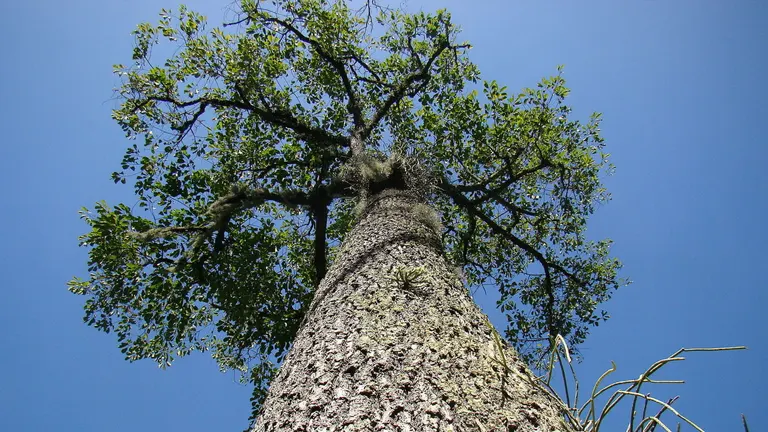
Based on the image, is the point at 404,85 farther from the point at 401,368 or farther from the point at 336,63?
the point at 401,368

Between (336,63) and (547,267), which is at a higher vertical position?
(336,63)

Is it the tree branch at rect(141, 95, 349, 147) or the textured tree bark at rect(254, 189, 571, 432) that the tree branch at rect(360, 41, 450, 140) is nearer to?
the tree branch at rect(141, 95, 349, 147)

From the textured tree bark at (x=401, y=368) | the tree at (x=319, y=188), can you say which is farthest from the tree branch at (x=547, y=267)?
the textured tree bark at (x=401, y=368)

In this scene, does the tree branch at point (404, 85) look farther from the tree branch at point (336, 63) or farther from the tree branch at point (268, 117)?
the tree branch at point (268, 117)

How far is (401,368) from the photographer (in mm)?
1539

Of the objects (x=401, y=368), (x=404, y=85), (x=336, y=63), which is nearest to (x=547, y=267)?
(x=404, y=85)

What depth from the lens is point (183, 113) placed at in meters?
7.04

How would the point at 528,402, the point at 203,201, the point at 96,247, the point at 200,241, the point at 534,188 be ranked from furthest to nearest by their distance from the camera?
the point at 534,188 → the point at 203,201 → the point at 200,241 → the point at 96,247 → the point at 528,402

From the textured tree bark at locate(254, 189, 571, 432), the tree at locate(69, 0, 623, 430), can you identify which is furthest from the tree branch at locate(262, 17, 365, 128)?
the textured tree bark at locate(254, 189, 571, 432)

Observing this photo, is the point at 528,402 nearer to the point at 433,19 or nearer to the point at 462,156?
the point at 462,156

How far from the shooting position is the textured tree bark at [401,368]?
4.37 feet

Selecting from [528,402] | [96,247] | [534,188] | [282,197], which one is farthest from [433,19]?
[528,402]

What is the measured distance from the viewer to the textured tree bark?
133 centimetres

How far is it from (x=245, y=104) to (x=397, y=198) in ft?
12.8
